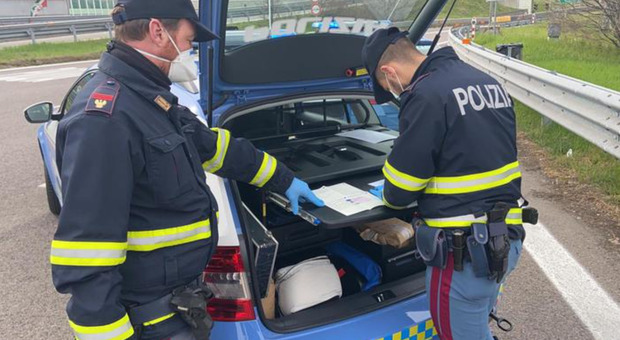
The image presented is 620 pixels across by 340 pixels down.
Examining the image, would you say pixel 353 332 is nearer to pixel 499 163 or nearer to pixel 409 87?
pixel 499 163

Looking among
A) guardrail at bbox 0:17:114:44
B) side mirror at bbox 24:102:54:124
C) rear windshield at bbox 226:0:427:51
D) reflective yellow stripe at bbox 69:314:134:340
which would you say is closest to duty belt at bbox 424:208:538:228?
reflective yellow stripe at bbox 69:314:134:340

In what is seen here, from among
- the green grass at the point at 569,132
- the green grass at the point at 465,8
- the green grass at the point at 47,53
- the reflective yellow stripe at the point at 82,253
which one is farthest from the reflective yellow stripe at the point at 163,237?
the green grass at the point at 47,53

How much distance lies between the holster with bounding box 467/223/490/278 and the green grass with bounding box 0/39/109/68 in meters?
16.7

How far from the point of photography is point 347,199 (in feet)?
7.55

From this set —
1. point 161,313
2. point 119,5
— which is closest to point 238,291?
point 161,313

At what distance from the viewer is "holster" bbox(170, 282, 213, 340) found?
5.51ft

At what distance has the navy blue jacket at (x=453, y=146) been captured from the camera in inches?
75.2

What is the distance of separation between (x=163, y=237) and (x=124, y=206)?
0.62 feet

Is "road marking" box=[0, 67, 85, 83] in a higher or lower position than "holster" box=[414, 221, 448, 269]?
lower

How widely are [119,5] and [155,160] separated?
1.69ft

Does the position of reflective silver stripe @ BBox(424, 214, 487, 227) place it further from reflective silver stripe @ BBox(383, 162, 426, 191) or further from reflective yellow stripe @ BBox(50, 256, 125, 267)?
reflective yellow stripe @ BBox(50, 256, 125, 267)

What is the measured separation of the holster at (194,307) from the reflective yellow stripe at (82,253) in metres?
0.31

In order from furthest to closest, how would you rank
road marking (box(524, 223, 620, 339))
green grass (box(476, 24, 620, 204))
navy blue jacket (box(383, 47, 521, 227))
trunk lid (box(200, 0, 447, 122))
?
green grass (box(476, 24, 620, 204))
road marking (box(524, 223, 620, 339))
trunk lid (box(200, 0, 447, 122))
navy blue jacket (box(383, 47, 521, 227))

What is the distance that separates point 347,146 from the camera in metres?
3.05
